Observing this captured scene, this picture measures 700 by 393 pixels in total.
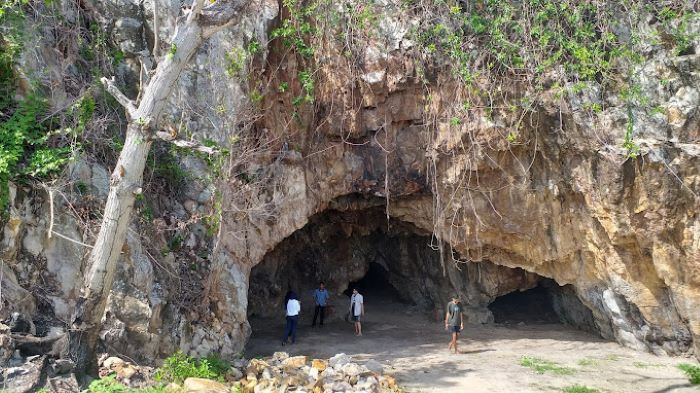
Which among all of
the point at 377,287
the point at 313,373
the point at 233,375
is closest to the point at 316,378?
the point at 313,373

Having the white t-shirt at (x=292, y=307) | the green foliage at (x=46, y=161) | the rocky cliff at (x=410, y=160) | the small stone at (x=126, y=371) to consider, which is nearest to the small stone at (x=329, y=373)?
the rocky cliff at (x=410, y=160)

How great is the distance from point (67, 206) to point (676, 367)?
8.82 meters

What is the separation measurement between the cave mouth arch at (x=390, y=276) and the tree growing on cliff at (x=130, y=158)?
238 inches

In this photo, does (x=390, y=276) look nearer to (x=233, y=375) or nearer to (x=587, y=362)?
(x=587, y=362)

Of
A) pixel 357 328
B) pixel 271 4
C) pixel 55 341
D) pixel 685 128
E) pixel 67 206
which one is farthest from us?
pixel 357 328

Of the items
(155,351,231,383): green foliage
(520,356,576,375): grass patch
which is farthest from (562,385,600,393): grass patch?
(155,351,231,383): green foliage

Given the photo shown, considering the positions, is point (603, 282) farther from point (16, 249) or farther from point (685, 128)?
point (16, 249)

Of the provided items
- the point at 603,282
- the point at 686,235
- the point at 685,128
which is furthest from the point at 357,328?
the point at 685,128

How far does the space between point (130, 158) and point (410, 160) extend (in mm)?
5436

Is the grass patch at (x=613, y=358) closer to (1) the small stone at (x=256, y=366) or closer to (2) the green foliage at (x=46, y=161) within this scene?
(1) the small stone at (x=256, y=366)

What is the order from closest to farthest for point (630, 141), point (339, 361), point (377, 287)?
point (339, 361), point (630, 141), point (377, 287)

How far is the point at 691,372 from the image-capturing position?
7.09 m

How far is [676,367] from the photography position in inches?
299

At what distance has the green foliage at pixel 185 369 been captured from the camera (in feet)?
17.9
